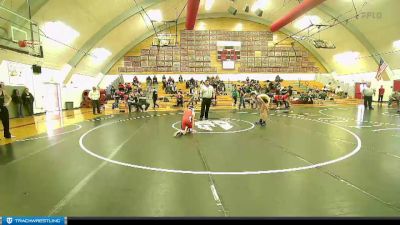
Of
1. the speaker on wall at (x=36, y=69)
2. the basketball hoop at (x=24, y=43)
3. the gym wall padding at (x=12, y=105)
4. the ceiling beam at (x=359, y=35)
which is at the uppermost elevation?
the ceiling beam at (x=359, y=35)

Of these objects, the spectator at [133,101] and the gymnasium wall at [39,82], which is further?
the spectator at [133,101]

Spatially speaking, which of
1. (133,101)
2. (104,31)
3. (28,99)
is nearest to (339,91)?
(133,101)

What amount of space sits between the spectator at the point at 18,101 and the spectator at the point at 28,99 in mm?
290

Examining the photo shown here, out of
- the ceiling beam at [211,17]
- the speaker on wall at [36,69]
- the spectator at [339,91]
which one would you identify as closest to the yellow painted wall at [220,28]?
the ceiling beam at [211,17]

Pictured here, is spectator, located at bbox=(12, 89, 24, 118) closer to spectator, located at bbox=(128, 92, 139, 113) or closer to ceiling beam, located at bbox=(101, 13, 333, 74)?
spectator, located at bbox=(128, 92, 139, 113)

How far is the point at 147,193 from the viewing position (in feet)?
12.0

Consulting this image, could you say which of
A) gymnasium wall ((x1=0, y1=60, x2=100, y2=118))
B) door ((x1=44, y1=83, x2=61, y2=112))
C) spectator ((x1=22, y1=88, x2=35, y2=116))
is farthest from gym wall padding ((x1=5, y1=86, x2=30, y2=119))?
door ((x1=44, y1=83, x2=61, y2=112))

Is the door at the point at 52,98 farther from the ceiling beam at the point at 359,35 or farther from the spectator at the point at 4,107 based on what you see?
the ceiling beam at the point at 359,35

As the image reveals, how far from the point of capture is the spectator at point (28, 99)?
15.6 m

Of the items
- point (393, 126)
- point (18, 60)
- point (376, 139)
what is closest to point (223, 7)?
point (18, 60)

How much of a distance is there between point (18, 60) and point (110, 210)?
15.9 meters

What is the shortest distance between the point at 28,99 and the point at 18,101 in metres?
0.79

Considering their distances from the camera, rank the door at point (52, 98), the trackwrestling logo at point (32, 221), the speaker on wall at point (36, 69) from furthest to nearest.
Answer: the door at point (52, 98) < the speaker on wall at point (36, 69) < the trackwrestling logo at point (32, 221)

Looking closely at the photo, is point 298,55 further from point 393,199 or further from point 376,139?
point 393,199
